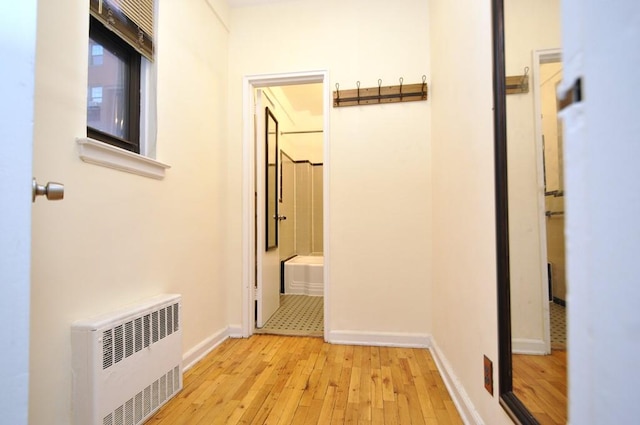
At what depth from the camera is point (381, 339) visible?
227 cm

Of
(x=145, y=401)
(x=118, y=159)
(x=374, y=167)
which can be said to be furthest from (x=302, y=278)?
(x=118, y=159)

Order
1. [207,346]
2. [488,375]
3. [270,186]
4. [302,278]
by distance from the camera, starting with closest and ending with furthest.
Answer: [488,375]
[207,346]
[270,186]
[302,278]

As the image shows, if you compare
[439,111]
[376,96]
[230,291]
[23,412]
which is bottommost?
[230,291]

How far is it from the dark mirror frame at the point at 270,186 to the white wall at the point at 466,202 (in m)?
1.53

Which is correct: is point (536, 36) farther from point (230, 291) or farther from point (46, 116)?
point (230, 291)

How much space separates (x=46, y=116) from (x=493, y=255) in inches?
66.1

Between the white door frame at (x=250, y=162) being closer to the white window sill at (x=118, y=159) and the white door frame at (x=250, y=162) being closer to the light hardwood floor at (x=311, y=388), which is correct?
the light hardwood floor at (x=311, y=388)

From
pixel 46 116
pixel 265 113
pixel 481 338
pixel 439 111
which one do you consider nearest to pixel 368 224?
pixel 439 111

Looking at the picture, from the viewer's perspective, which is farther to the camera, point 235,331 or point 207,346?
point 235,331

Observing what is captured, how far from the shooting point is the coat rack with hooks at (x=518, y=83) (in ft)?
2.90

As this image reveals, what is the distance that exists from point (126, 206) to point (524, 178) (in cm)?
163

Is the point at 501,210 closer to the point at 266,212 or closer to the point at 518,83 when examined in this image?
the point at 518,83

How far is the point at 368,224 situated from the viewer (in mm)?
2320

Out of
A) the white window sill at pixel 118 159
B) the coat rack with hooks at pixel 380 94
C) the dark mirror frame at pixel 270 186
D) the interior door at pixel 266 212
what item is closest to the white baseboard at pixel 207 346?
the interior door at pixel 266 212
